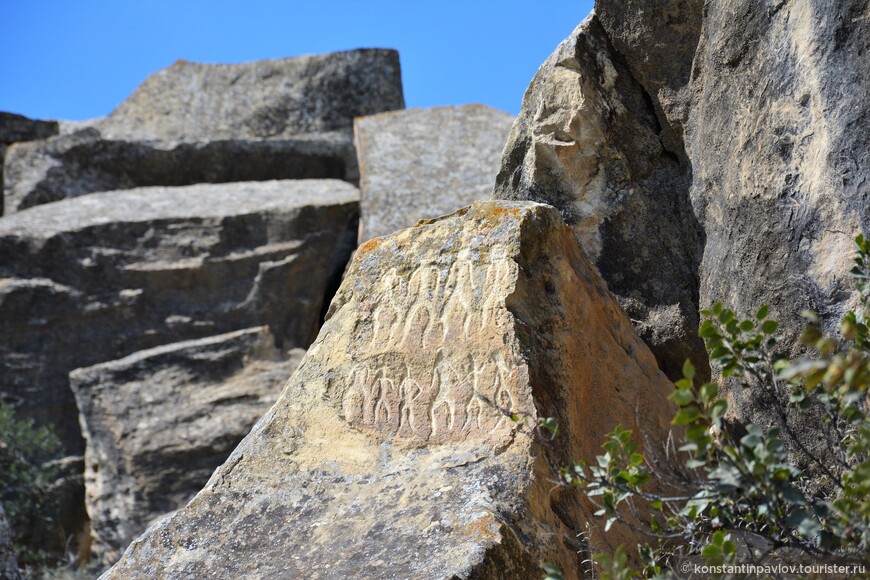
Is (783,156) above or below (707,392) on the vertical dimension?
above

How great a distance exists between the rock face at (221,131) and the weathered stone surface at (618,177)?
5.34m

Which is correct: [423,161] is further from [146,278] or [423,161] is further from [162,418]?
[162,418]

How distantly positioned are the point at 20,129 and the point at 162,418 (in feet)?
13.8

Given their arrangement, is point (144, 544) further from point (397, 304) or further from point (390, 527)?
point (397, 304)

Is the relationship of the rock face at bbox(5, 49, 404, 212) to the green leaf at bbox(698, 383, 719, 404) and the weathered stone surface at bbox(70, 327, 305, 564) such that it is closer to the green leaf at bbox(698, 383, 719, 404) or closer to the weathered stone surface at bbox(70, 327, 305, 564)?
the weathered stone surface at bbox(70, 327, 305, 564)

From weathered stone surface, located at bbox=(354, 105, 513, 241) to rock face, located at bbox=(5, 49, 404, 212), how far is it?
91 centimetres

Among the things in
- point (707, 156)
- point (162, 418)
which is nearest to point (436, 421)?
point (707, 156)

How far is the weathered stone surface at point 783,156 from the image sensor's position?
3.50 m

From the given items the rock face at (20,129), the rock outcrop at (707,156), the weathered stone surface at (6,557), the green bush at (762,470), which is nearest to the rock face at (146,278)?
the rock face at (20,129)

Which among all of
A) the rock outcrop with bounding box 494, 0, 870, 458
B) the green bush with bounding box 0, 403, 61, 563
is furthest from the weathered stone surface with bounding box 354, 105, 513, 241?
Answer: the rock outcrop with bounding box 494, 0, 870, 458

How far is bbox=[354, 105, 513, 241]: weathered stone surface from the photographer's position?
8352 millimetres

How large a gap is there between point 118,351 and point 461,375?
5314 millimetres

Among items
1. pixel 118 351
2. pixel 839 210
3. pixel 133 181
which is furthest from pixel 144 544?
pixel 133 181

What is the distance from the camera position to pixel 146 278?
8445 millimetres
